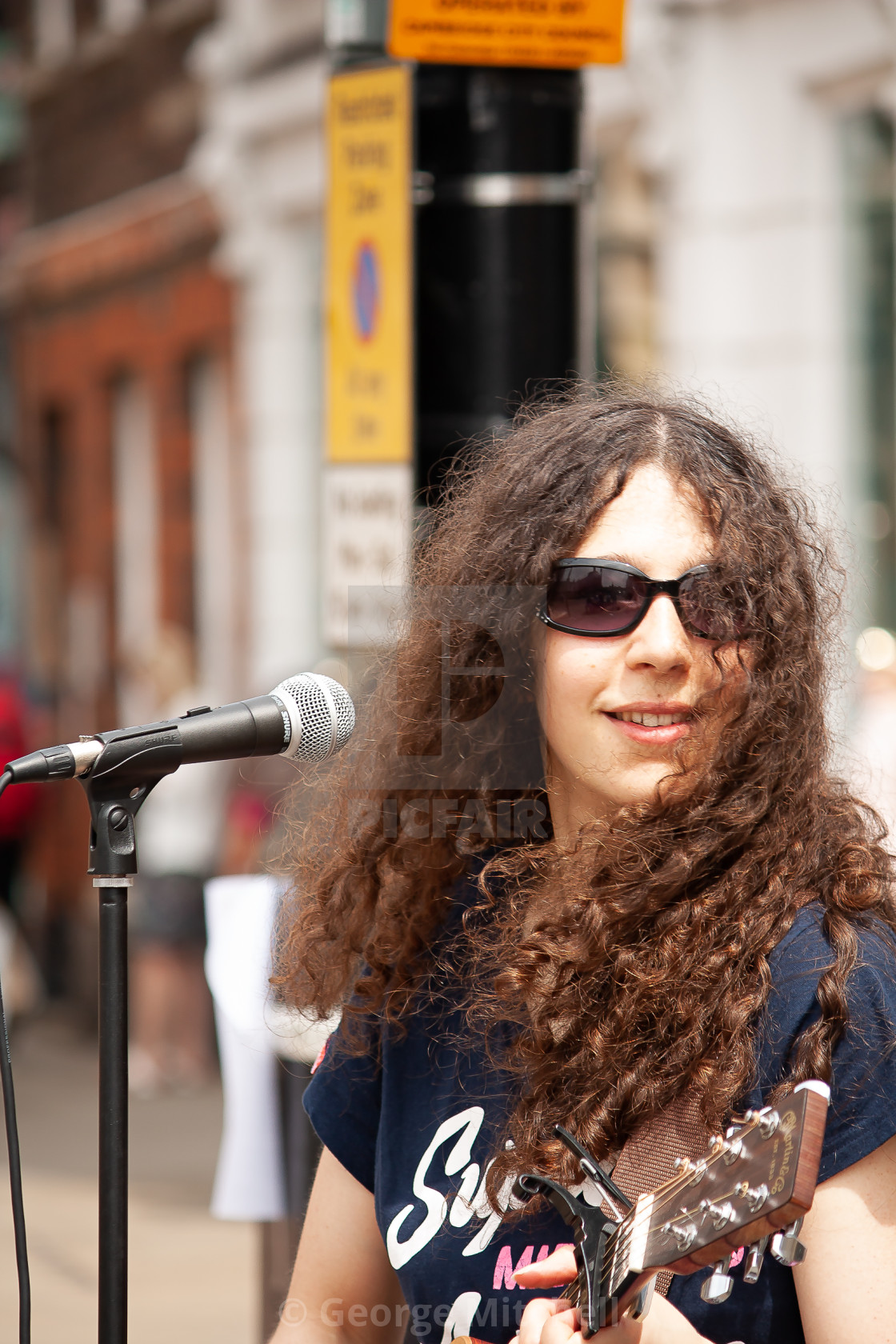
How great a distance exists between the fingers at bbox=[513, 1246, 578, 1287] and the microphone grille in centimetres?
57

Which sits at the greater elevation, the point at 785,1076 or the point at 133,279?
the point at 133,279

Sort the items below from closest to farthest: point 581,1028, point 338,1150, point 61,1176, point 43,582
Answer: point 581,1028 < point 338,1150 < point 61,1176 < point 43,582

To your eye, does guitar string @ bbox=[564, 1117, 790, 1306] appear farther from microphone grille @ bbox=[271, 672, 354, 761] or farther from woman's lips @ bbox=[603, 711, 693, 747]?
microphone grille @ bbox=[271, 672, 354, 761]

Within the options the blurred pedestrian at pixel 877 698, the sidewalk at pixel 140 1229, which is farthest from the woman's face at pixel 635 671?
the blurred pedestrian at pixel 877 698

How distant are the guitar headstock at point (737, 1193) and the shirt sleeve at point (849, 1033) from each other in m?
0.10

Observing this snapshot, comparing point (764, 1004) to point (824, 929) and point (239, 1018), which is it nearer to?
point (824, 929)

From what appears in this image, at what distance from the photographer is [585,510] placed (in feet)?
5.85

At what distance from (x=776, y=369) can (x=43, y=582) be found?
21.3 feet

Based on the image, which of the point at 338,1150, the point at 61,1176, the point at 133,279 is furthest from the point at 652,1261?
the point at 133,279

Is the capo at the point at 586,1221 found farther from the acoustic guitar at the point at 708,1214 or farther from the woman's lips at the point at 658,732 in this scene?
the woman's lips at the point at 658,732

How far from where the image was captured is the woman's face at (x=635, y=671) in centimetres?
169

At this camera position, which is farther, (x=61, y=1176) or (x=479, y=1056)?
(x=61, y=1176)

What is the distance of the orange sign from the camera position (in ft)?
9.09

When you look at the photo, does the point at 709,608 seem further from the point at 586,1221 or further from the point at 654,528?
the point at 586,1221
